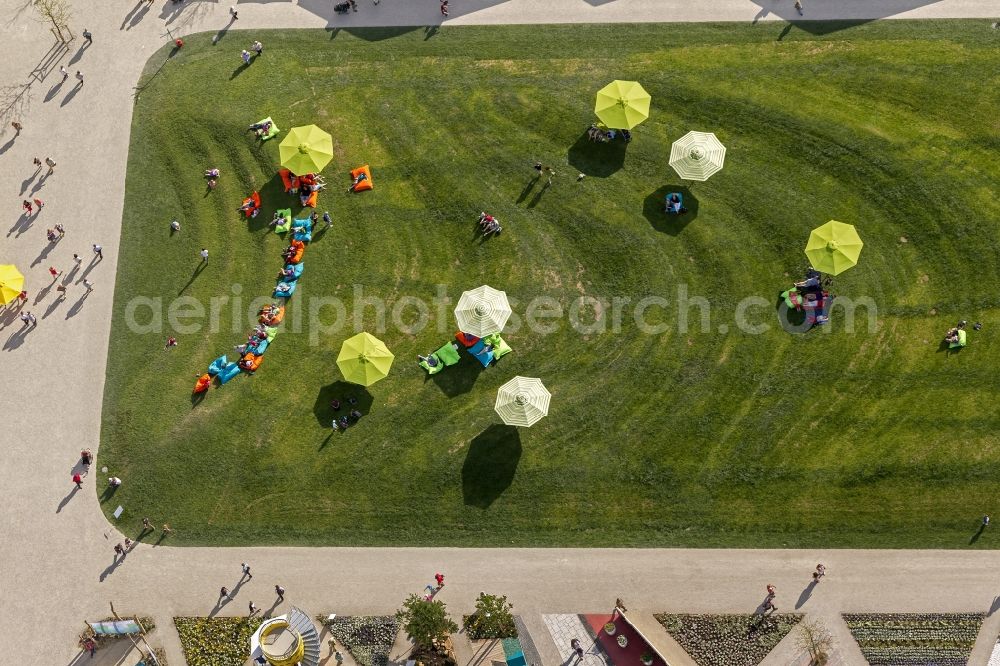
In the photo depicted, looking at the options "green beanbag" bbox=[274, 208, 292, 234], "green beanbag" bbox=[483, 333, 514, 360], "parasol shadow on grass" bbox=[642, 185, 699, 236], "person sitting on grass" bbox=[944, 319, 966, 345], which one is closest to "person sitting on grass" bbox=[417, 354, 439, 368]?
"green beanbag" bbox=[483, 333, 514, 360]

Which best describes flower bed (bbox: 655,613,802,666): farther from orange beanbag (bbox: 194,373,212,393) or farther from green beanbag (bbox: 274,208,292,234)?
green beanbag (bbox: 274,208,292,234)

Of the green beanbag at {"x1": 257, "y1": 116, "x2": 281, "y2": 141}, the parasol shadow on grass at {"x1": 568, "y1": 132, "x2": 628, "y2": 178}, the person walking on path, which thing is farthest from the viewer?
the green beanbag at {"x1": 257, "y1": 116, "x2": 281, "y2": 141}

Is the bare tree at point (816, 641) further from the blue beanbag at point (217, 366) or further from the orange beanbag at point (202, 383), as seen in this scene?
the orange beanbag at point (202, 383)

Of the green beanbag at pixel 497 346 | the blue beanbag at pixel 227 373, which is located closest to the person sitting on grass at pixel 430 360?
the green beanbag at pixel 497 346

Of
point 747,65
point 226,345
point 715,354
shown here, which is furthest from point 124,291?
point 747,65

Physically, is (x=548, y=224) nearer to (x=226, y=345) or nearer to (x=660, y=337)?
(x=660, y=337)
